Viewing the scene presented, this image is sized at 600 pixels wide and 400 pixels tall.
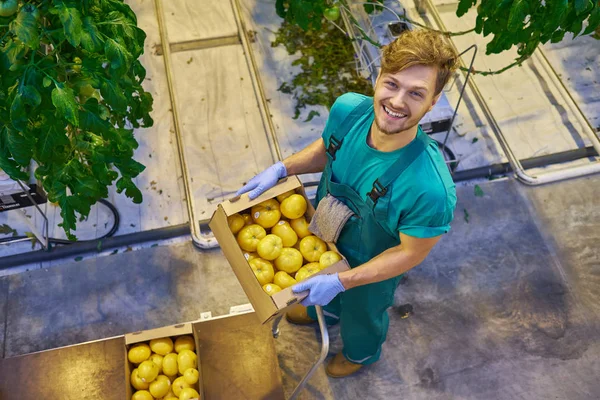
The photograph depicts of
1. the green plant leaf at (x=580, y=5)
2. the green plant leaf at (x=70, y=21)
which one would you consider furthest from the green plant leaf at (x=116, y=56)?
the green plant leaf at (x=580, y=5)

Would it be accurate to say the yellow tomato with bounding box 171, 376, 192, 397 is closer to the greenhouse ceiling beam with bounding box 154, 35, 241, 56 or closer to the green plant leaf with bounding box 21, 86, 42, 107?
the green plant leaf with bounding box 21, 86, 42, 107

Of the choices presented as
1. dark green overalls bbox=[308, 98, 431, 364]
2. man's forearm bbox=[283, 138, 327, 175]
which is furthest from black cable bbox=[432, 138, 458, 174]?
man's forearm bbox=[283, 138, 327, 175]

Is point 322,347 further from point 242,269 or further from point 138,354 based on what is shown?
point 138,354

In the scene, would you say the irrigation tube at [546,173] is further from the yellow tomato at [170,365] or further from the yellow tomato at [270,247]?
the yellow tomato at [170,365]

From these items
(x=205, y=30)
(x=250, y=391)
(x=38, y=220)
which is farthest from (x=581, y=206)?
(x=38, y=220)

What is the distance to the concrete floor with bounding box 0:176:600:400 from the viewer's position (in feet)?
11.7

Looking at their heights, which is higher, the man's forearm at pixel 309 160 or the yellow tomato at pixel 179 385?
the man's forearm at pixel 309 160

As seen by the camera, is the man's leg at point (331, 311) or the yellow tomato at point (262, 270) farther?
the man's leg at point (331, 311)

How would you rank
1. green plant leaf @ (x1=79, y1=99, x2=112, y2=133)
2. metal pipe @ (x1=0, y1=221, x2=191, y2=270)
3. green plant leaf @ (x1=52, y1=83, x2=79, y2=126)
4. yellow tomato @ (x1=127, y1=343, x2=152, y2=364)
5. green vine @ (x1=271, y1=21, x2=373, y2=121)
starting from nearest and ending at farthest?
1. green plant leaf @ (x1=52, y1=83, x2=79, y2=126)
2. green plant leaf @ (x1=79, y1=99, x2=112, y2=133)
3. yellow tomato @ (x1=127, y1=343, x2=152, y2=364)
4. metal pipe @ (x1=0, y1=221, x2=191, y2=270)
5. green vine @ (x1=271, y1=21, x2=373, y2=121)

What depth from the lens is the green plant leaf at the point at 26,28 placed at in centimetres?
230

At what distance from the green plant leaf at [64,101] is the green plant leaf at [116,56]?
0.22 meters

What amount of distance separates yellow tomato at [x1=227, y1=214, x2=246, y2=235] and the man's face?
841 mm

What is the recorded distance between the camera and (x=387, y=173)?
2.37 meters

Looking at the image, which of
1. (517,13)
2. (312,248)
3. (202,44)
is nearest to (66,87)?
(312,248)
